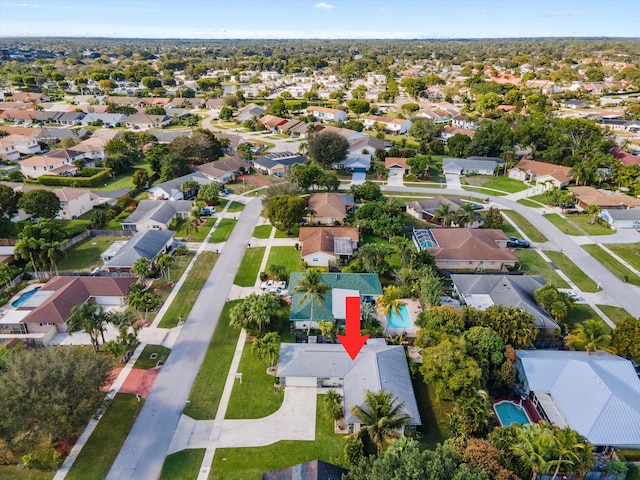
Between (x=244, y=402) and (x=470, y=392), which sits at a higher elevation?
(x=470, y=392)

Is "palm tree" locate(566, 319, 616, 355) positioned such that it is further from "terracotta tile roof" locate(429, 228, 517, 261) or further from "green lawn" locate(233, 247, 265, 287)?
"green lawn" locate(233, 247, 265, 287)

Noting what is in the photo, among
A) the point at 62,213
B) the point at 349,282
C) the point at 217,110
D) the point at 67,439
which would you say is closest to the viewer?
the point at 67,439

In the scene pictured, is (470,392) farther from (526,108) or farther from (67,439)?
(526,108)

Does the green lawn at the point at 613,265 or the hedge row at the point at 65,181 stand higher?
the hedge row at the point at 65,181

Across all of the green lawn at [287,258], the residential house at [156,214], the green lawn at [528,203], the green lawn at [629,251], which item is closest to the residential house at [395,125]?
the green lawn at [528,203]

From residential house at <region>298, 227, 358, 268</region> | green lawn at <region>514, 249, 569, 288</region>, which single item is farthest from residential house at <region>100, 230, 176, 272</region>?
green lawn at <region>514, 249, 569, 288</region>

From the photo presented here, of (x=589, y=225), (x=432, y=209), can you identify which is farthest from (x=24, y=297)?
(x=589, y=225)

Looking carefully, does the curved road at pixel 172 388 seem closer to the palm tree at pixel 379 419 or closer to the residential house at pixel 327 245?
the residential house at pixel 327 245

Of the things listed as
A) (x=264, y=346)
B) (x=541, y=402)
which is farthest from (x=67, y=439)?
(x=541, y=402)
